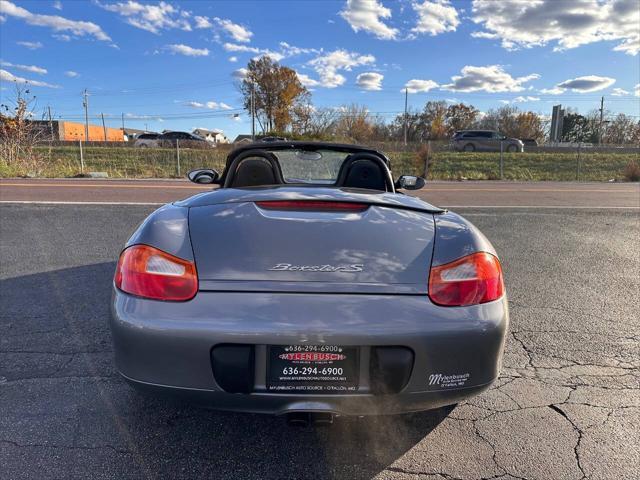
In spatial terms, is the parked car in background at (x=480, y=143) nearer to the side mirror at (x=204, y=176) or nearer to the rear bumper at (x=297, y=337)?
the side mirror at (x=204, y=176)

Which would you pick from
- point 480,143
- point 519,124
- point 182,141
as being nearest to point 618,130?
point 519,124

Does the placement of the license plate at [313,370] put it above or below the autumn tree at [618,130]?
below

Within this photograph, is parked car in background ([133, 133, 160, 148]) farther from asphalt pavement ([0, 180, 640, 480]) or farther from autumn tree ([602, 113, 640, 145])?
autumn tree ([602, 113, 640, 145])

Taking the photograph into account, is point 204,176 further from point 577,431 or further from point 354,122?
point 354,122

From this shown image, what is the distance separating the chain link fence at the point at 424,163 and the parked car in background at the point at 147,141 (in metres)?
4.62

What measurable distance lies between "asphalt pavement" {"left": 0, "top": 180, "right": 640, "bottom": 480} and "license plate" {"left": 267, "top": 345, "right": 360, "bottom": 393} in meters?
0.46

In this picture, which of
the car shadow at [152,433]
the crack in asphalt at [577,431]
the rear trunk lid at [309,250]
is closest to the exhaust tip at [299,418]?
the car shadow at [152,433]

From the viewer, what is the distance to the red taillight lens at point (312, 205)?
2.01 m

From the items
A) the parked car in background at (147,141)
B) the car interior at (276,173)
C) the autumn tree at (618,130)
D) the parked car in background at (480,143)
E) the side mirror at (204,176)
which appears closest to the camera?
the car interior at (276,173)

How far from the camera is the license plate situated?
65.4 inches

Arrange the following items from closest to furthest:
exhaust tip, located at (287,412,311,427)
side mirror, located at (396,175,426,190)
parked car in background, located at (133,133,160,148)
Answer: exhaust tip, located at (287,412,311,427), side mirror, located at (396,175,426,190), parked car in background, located at (133,133,160,148)

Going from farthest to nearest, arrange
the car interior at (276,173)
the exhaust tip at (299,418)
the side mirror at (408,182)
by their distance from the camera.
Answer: the side mirror at (408,182), the car interior at (276,173), the exhaust tip at (299,418)

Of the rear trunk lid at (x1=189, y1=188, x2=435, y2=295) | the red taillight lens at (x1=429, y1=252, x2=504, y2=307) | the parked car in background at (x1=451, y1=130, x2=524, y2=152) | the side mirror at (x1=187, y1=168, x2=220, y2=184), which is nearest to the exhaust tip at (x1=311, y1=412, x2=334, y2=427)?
the rear trunk lid at (x1=189, y1=188, x2=435, y2=295)

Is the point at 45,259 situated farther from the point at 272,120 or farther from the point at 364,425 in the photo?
the point at 272,120
